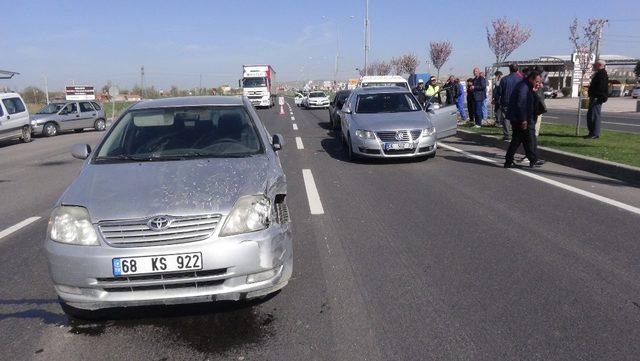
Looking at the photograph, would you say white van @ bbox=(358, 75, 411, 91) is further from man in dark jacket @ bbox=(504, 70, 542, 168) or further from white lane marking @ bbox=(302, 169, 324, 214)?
white lane marking @ bbox=(302, 169, 324, 214)

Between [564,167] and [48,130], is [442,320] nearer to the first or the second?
[564,167]

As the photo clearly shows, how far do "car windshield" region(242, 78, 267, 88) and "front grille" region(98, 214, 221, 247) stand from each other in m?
40.0

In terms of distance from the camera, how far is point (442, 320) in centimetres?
355

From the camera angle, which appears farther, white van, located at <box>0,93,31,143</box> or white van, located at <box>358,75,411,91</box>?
white van, located at <box>358,75,411,91</box>

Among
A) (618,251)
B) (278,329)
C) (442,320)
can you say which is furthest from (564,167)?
(278,329)

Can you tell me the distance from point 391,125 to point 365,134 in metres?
0.56

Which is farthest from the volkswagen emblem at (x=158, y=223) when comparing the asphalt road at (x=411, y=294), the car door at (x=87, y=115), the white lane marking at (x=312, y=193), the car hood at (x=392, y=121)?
the car door at (x=87, y=115)

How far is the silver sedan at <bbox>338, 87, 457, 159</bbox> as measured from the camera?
10.4m

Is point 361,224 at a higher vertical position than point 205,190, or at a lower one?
lower

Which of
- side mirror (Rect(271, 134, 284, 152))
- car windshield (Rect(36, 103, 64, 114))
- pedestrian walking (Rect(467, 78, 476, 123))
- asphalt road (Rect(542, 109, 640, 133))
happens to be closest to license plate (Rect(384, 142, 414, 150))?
side mirror (Rect(271, 134, 284, 152))

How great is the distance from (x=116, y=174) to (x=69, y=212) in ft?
1.90

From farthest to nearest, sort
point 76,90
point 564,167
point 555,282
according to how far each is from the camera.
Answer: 1. point 76,90
2. point 564,167
3. point 555,282

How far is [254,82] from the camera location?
42.9 metres

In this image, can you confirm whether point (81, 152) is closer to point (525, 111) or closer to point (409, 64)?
point (525, 111)
